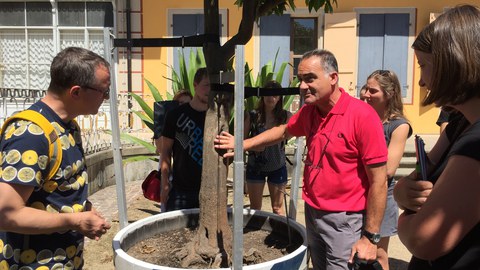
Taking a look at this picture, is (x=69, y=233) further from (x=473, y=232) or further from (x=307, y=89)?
(x=473, y=232)

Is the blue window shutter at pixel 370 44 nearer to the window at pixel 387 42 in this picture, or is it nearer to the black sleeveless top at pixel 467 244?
the window at pixel 387 42

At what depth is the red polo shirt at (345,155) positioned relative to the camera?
6.97 ft

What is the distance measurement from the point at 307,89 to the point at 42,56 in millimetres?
8854

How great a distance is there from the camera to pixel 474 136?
1.10 metres

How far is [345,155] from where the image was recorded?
2.17 meters

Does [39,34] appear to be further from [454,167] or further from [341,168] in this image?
[454,167]

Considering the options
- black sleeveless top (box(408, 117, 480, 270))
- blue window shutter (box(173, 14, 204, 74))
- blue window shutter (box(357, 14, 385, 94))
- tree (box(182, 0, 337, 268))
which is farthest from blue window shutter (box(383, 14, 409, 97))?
black sleeveless top (box(408, 117, 480, 270))

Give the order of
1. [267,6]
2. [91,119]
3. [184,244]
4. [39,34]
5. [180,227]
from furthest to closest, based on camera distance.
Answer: [39,34]
[91,119]
[180,227]
[184,244]
[267,6]

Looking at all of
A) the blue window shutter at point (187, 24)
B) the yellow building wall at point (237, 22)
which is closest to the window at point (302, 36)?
the yellow building wall at point (237, 22)

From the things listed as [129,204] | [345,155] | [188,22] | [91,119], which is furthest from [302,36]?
[345,155]

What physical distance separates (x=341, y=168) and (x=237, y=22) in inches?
293

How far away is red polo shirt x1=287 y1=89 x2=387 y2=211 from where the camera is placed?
212cm

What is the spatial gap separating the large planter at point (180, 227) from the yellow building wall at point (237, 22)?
665 centimetres

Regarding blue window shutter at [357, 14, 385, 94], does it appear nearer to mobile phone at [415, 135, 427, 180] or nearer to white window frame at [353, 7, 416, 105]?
white window frame at [353, 7, 416, 105]
